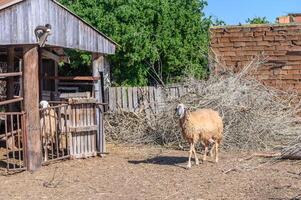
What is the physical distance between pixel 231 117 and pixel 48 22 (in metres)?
5.78

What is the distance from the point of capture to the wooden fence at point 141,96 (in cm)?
1841

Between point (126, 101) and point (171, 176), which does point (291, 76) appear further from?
point (171, 176)

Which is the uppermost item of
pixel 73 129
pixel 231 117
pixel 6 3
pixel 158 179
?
Answer: pixel 6 3

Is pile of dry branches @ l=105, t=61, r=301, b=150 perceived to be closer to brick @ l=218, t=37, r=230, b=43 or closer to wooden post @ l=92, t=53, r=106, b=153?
brick @ l=218, t=37, r=230, b=43

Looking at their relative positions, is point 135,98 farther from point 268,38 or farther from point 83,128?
point 268,38

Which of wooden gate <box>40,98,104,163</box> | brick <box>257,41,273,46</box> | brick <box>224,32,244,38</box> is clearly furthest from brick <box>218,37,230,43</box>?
wooden gate <box>40,98,104,163</box>

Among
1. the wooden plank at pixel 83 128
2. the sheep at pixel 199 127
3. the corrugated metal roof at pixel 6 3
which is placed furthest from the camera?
the wooden plank at pixel 83 128

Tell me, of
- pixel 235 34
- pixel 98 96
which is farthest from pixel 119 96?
pixel 235 34

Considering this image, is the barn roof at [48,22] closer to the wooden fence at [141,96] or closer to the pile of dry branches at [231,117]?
→ the pile of dry branches at [231,117]

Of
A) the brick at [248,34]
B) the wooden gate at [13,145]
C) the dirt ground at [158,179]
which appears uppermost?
the brick at [248,34]

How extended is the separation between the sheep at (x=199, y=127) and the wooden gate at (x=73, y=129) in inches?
100

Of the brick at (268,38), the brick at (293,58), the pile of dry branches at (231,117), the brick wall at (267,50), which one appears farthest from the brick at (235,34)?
the brick at (293,58)

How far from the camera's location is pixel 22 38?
12.9 metres

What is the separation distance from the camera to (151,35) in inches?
790
